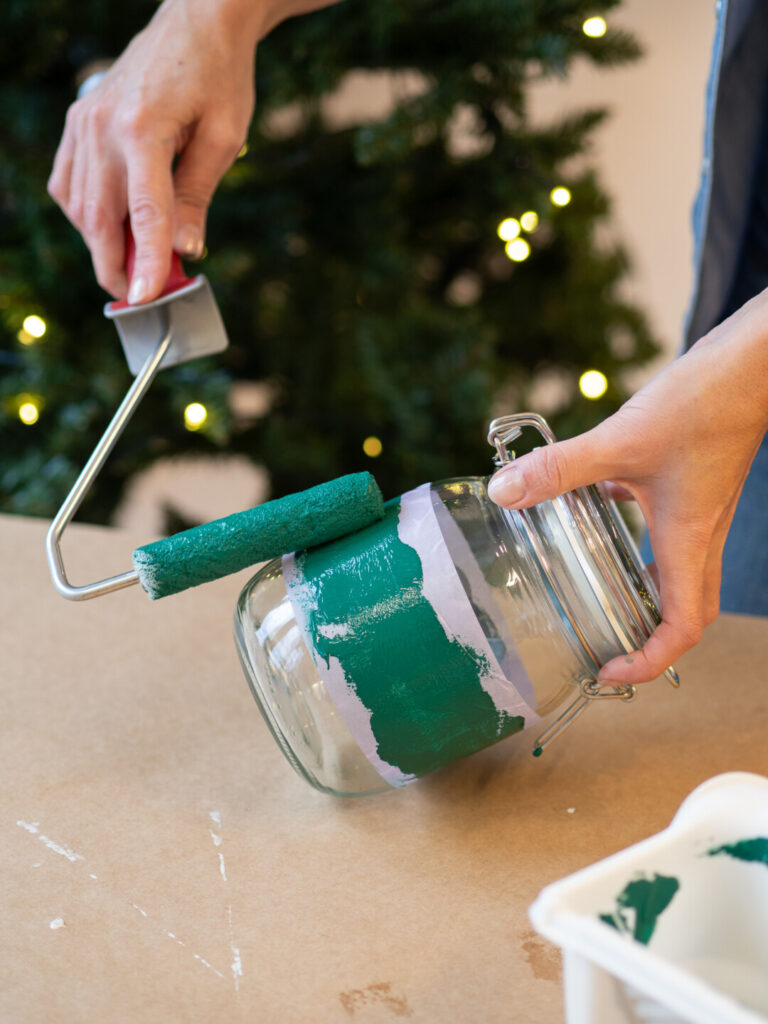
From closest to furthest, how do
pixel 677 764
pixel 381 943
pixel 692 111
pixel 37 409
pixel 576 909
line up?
pixel 576 909
pixel 381 943
pixel 677 764
pixel 37 409
pixel 692 111

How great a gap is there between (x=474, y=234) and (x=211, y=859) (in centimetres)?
82

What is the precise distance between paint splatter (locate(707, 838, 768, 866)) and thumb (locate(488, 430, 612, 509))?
0.15 meters

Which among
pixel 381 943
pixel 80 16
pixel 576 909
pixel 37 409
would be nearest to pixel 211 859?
pixel 381 943

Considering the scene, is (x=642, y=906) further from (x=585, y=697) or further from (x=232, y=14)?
(x=232, y=14)

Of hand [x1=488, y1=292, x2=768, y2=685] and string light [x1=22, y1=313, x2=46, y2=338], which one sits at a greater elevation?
string light [x1=22, y1=313, x2=46, y2=338]

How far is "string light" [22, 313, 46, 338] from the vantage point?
0.92m

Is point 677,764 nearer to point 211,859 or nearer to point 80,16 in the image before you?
point 211,859

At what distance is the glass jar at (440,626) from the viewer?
1.27ft

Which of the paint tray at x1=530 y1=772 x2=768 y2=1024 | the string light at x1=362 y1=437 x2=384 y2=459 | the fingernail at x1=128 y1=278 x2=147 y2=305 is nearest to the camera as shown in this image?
the paint tray at x1=530 y1=772 x2=768 y2=1024

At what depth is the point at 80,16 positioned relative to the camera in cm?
85

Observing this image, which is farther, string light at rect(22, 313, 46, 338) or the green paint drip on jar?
string light at rect(22, 313, 46, 338)

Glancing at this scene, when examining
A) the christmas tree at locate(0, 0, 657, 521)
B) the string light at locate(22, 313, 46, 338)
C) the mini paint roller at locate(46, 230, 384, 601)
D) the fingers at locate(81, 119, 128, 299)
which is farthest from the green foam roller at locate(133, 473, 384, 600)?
the string light at locate(22, 313, 46, 338)

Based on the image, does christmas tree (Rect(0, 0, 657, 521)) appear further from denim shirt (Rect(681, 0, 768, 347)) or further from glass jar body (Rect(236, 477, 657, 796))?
glass jar body (Rect(236, 477, 657, 796))

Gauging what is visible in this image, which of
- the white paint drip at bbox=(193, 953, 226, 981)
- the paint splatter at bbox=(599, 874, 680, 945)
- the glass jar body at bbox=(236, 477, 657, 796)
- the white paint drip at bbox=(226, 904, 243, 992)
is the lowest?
the white paint drip at bbox=(226, 904, 243, 992)
